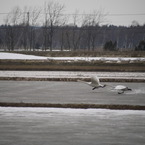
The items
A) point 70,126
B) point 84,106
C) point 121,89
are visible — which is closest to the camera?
point 70,126

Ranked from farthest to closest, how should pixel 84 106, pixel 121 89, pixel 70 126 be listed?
pixel 121 89
pixel 84 106
pixel 70 126

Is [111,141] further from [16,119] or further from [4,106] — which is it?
[4,106]

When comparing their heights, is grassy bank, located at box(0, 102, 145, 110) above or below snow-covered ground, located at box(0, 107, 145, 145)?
below

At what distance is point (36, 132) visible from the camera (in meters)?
7.07

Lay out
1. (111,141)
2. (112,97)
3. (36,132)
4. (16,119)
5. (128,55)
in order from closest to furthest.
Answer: (111,141)
(36,132)
(16,119)
(112,97)
(128,55)

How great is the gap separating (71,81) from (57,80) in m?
0.97

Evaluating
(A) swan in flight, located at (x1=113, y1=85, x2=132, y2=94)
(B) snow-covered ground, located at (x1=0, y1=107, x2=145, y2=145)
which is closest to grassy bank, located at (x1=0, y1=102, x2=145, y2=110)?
(B) snow-covered ground, located at (x1=0, y1=107, x2=145, y2=145)

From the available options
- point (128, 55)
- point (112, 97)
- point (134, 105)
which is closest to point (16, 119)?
point (134, 105)

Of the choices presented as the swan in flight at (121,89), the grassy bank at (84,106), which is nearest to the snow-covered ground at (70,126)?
the grassy bank at (84,106)

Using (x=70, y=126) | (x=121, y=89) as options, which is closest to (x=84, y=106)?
(x=70, y=126)

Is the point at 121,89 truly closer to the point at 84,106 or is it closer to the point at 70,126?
the point at 84,106

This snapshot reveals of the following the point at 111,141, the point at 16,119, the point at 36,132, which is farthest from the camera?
the point at 16,119

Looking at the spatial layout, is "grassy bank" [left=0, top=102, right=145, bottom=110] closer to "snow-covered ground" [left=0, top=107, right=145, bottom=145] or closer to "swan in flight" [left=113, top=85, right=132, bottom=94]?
"snow-covered ground" [left=0, top=107, right=145, bottom=145]

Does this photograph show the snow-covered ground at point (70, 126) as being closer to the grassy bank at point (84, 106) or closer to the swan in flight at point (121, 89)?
the grassy bank at point (84, 106)
